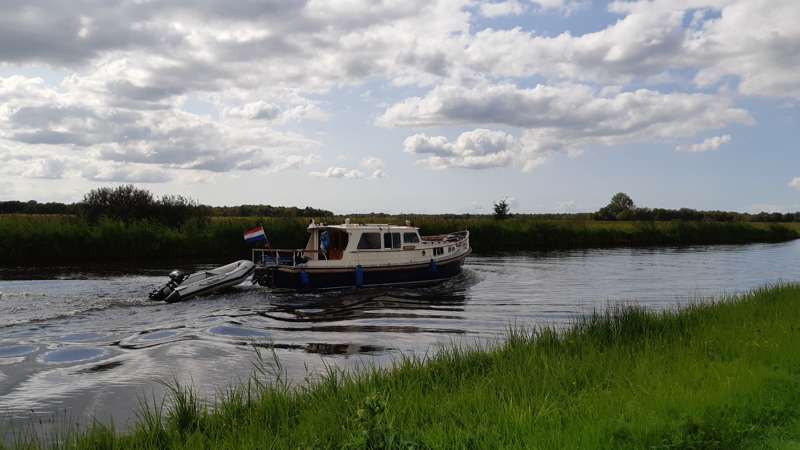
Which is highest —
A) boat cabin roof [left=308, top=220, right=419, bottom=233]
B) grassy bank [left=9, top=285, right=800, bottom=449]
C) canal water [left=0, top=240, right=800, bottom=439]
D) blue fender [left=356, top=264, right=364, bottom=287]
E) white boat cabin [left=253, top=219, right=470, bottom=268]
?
boat cabin roof [left=308, top=220, right=419, bottom=233]

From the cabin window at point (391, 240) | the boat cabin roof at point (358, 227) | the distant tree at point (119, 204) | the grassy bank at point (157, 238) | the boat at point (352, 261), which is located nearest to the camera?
the boat at point (352, 261)

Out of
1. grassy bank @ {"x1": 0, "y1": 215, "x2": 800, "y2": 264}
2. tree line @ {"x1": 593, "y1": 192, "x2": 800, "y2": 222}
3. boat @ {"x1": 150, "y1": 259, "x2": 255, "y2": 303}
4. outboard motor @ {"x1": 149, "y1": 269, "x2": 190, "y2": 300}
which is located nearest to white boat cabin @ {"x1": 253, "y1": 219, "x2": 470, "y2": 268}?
boat @ {"x1": 150, "y1": 259, "x2": 255, "y2": 303}

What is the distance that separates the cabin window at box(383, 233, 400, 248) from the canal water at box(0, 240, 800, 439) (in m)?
1.97

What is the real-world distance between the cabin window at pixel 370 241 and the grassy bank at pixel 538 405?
14768 millimetres

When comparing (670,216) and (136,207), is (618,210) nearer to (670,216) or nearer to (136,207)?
(670,216)

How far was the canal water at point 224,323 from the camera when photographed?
11.6 metres

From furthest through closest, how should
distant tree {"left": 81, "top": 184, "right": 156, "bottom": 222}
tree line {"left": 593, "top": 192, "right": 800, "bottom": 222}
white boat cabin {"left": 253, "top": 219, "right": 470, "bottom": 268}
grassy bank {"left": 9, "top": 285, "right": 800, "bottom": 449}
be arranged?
tree line {"left": 593, "top": 192, "right": 800, "bottom": 222}, distant tree {"left": 81, "top": 184, "right": 156, "bottom": 222}, white boat cabin {"left": 253, "top": 219, "right": 470, "bottom": 268}, grassy bank {"left": 9, "top": 285, "right": 800, "bottom": 449}

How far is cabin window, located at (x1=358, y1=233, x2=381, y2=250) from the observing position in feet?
82.0

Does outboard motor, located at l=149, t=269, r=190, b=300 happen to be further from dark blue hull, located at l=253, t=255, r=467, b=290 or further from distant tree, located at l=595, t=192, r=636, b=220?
distant tree, located at l=595, t=192, r=636, b=220

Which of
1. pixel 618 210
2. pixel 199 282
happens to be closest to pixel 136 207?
pixel 199 282

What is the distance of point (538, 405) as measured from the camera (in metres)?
7.04

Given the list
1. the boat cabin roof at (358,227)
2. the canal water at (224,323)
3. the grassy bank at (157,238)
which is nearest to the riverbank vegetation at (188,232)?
the grassy bank at (157,238)

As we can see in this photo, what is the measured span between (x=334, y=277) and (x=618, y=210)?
95.7 meters

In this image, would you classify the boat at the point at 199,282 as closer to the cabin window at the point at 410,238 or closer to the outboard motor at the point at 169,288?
the outboard motor at the point at 169,288
